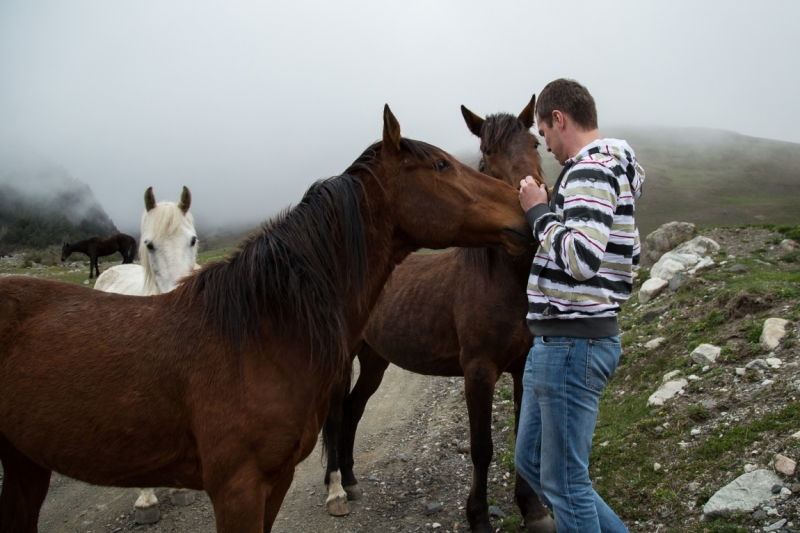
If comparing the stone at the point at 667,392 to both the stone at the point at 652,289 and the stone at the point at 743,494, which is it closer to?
the stone at the point at 743,494

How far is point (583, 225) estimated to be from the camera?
220 centimetres

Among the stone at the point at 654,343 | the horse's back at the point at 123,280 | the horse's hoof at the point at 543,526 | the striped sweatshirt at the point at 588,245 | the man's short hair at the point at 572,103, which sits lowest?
the horse's hoof at the point at 543,526

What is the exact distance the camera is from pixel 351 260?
2.77 meters

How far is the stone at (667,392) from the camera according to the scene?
16.9ft

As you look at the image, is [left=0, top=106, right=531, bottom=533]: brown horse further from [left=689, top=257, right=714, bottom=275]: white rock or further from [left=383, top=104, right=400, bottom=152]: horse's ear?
[left=689, top=257, right=714, bottom=275]: white rock

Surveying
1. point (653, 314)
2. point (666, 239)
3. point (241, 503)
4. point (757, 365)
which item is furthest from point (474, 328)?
point (666, 239)

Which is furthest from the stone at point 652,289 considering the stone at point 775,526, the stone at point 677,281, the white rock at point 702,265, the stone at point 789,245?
the stone at point 775,526

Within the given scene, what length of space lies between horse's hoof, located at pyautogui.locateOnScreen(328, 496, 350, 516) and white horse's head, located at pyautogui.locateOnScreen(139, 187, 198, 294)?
2489 mm

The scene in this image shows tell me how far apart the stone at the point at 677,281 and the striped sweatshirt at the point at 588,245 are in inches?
286

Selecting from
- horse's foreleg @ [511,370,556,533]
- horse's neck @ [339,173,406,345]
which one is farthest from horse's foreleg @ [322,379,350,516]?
horse's neck @ [339,173,406,345]

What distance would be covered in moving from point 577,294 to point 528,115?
2704 millimetres

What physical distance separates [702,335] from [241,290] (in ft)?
18.0

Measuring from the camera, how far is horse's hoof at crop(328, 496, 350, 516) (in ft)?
16.2

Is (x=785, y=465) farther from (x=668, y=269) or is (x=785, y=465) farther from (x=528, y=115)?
(x=668, y=269)
